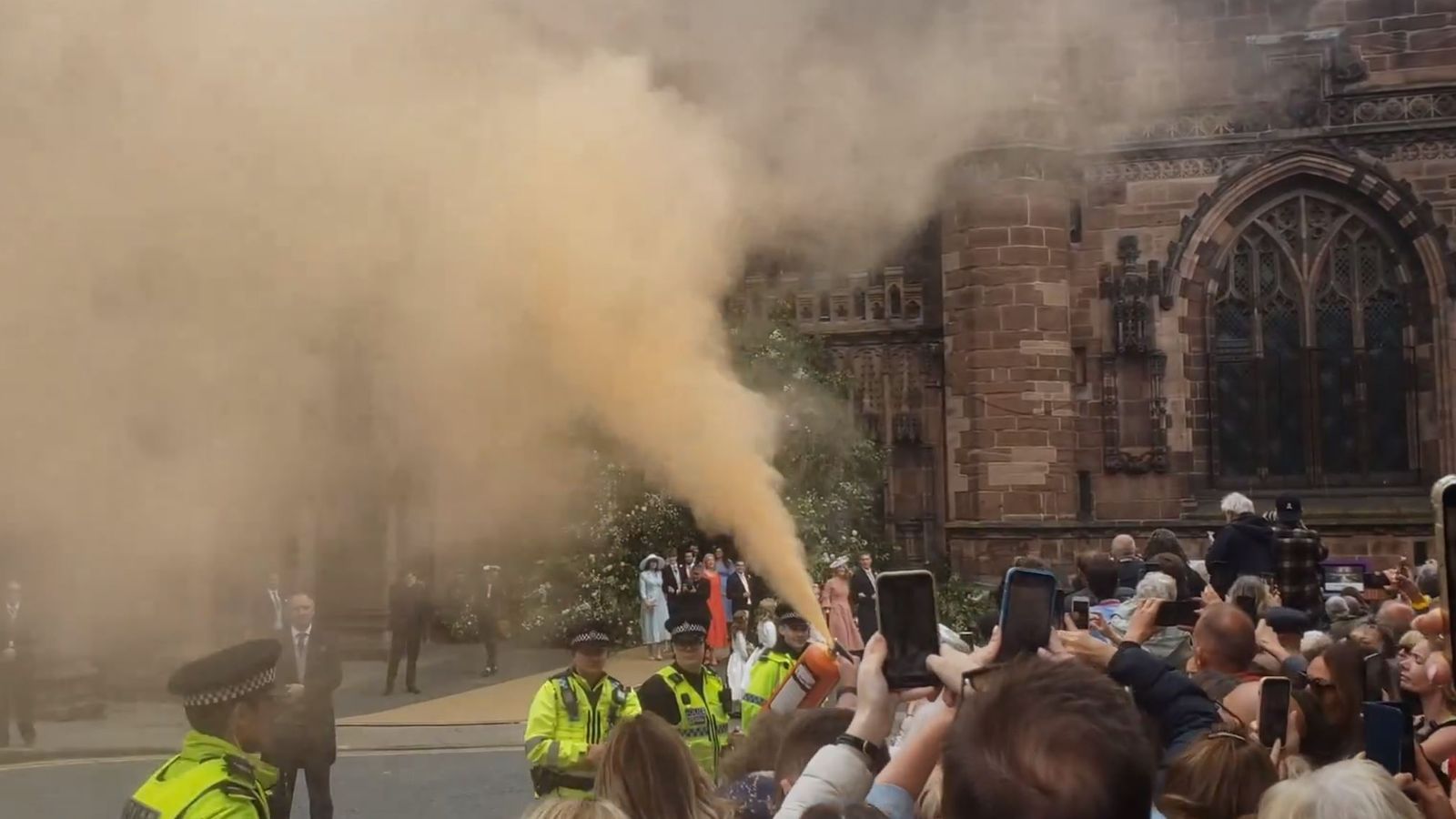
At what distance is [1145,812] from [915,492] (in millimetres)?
19555

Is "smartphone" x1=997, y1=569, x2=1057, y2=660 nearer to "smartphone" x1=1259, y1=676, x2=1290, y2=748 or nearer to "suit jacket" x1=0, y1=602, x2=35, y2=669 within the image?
"smartphone" x1=1259, y1=676, x2=1290, y2=748

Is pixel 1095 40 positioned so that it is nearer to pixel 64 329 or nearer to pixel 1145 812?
pixel 64 329

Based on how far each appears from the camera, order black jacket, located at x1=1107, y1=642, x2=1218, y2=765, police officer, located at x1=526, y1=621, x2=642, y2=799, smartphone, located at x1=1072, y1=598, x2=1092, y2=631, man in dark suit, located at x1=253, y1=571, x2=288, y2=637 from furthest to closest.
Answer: man in dark suit, located at x1=253, y1=571, x2=288, y2=637, police officer, located at x1=526, y1=621, x2=642, y2=799, smartphone, located at x1=1072, y1=598, x2=1092, y2=631, black jacket, located at x1=1107, y1=642, x2=1218, y2=765

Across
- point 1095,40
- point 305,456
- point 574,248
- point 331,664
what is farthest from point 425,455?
point 1095,40

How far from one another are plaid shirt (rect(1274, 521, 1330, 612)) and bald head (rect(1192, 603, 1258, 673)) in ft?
11.6

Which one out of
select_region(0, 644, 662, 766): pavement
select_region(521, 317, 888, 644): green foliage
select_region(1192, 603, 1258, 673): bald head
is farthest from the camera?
select_region(521, 317, 888, 644): green foliage

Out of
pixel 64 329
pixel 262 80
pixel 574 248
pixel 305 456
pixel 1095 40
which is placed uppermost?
pixel 1095 40

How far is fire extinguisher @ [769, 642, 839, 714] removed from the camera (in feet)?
16.1

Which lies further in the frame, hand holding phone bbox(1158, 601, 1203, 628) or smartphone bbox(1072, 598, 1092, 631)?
smartphone bbox(1072, 598, 1092, 631)

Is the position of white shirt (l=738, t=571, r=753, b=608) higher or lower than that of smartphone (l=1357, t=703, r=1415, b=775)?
lower

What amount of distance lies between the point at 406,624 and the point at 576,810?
1221cm

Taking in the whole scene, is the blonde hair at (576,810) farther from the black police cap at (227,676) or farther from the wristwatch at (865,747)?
the black police cap at (227,676)

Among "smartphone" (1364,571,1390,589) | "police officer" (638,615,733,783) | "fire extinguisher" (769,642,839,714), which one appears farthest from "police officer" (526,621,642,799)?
"smartphone" (1364,571,1390,589)

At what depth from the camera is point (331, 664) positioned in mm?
9992
